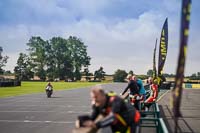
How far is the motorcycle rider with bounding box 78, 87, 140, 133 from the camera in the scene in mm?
5086

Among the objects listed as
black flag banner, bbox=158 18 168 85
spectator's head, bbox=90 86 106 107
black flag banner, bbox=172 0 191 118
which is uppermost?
black flag banner, bbox=158 18 168 85

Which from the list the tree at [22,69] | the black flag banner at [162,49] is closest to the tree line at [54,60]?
the tree at [22,69]

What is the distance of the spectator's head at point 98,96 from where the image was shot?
5156 mm

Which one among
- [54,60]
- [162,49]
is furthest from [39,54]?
[162,49]

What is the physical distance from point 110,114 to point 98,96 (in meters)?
0.31

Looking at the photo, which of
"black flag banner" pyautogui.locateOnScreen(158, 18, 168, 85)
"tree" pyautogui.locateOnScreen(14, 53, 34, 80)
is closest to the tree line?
"tree" pyautogui.locateOnScreen(14, 53, 34, 80)

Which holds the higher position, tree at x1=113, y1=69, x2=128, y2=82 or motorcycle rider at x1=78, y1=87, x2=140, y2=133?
tree at x1=113, y1=69, x2=128, y2=82

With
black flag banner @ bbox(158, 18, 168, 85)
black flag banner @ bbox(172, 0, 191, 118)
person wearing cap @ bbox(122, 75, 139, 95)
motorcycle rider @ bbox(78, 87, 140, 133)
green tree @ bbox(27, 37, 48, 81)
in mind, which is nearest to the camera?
black flag banner @ bbox(172, 0, 191, 118)

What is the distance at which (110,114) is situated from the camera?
5.18 meters

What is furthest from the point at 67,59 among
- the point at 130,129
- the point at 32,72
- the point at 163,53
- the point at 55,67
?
the point at 130,129

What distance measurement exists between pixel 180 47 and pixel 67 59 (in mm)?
139649

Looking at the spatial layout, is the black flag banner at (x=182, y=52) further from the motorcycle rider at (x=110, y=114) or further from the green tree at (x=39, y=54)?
the green tree at (x=39, y=54)

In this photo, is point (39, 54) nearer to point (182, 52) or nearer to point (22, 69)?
point (22, 69)

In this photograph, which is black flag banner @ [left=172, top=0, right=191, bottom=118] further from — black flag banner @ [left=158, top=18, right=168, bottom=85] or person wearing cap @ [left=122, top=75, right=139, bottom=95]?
black flag banner @ [left=158, top=18, right=168, bottom=85]
